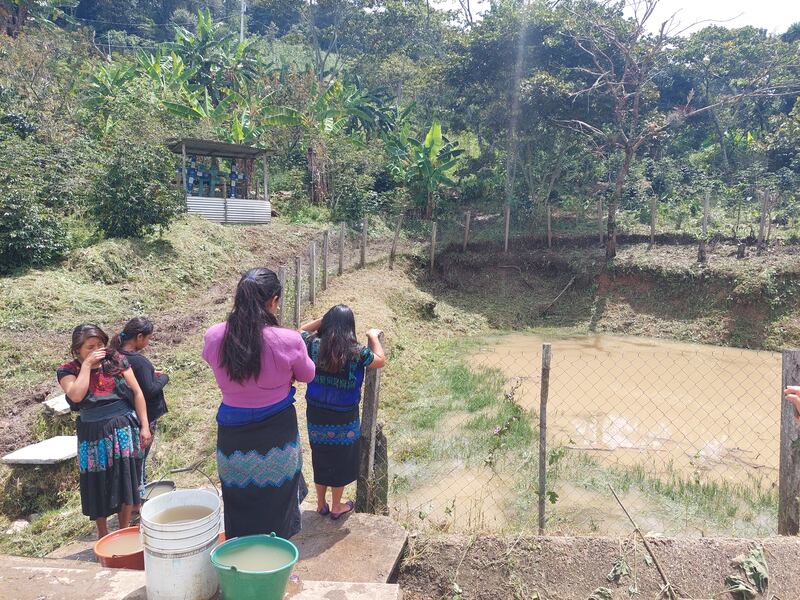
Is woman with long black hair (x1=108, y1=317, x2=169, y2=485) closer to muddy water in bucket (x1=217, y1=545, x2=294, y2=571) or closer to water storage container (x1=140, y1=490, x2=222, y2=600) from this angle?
water storage container (x1=140, y1=490, x2=222, y2=600)

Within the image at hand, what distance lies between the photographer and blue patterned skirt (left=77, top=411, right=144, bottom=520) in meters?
3.38

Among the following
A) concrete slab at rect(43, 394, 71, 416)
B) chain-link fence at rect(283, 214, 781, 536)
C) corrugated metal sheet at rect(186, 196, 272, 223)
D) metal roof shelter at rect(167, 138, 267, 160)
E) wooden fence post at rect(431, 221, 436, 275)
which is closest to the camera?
chain-link fence at rect(283, 214, 781, 536)

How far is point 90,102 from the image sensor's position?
63.2 feet

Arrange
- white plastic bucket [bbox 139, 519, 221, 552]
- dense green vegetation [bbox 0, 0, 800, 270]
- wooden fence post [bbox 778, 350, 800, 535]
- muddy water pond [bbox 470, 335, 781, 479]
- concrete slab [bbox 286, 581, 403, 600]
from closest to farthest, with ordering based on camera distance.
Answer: white plastic bucket [bbox 139, 519, 221, 552], concrete slab [bbox 286, 581, 403, 600], wooden fence post [bbox 778, 350, 800, 535], muddy water pond [bbox 470, 335, 781, 479], dense green vegetation [bbox 0, 0, 800, 270]

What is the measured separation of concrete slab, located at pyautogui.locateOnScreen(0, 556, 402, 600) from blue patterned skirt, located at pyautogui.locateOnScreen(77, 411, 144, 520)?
26.7 inches

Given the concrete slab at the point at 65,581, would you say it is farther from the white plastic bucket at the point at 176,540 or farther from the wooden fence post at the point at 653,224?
the wooden fence post at the point at 653,224

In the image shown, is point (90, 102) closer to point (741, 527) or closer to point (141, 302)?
point (141, 302)

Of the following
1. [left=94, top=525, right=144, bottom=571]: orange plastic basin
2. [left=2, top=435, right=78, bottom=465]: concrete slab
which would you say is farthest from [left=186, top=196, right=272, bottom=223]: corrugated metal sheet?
[left=94, top=525, right=144, bottom=571]: orange plastic basin

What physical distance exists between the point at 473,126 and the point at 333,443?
18358mm

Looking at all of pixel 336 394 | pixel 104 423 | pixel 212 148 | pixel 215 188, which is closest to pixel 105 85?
pixel 215 188

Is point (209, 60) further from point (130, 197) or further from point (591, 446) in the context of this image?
point (591, 446)

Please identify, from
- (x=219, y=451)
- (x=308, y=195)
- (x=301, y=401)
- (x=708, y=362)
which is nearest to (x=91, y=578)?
(x=219, y=451)

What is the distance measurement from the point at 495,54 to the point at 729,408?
548 inches

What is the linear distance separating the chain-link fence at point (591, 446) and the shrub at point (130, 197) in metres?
6.81
